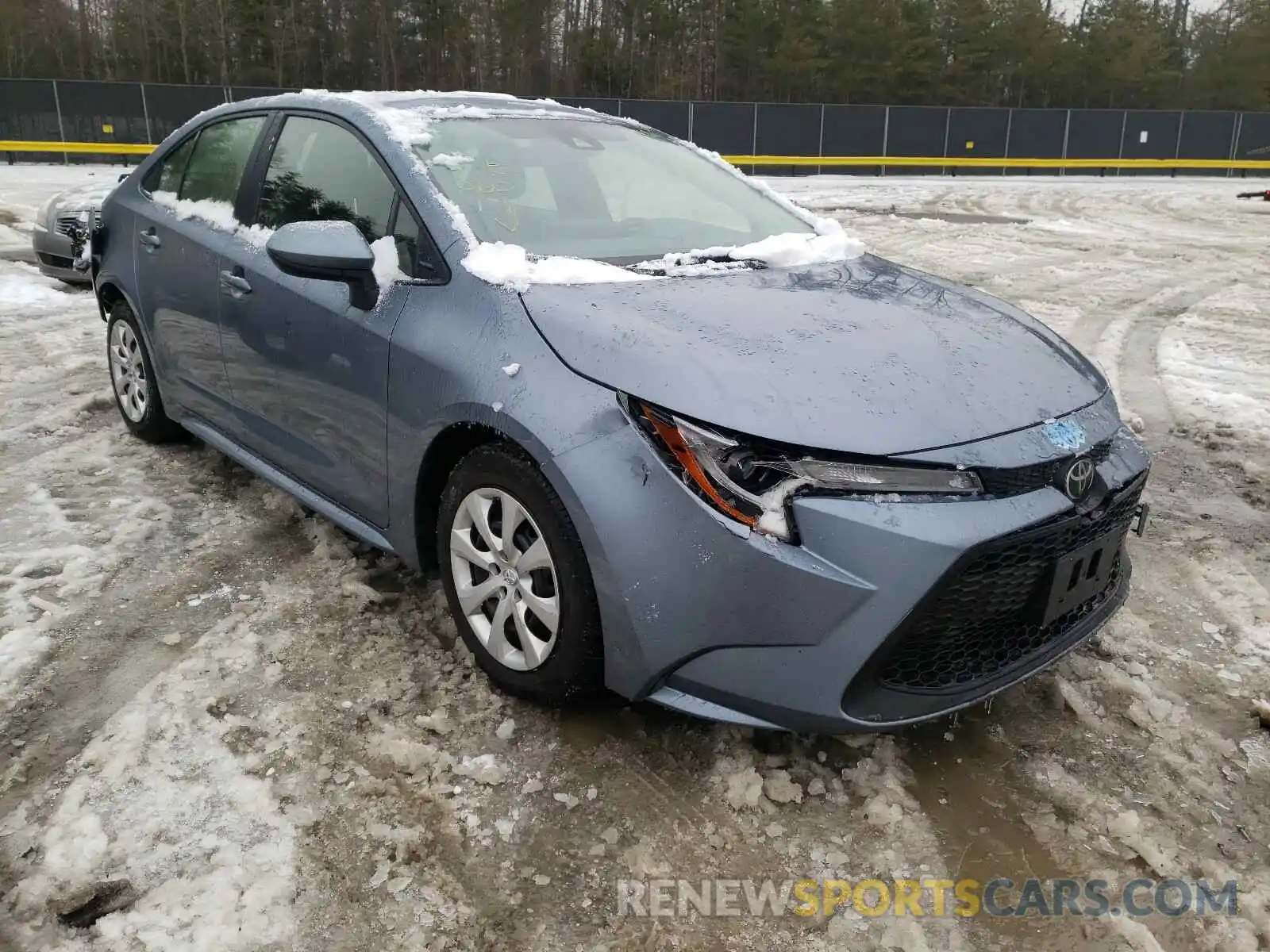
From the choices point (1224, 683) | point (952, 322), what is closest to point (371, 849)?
point (952, 322)

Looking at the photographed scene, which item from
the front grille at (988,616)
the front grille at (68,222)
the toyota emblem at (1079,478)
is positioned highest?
the front grille at (68,222)

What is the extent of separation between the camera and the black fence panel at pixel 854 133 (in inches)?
1121

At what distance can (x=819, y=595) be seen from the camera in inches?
81.7

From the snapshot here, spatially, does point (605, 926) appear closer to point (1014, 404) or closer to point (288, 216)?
point (1014, 404)

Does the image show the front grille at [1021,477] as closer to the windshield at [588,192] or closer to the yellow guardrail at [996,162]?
the windshield at [588,192]

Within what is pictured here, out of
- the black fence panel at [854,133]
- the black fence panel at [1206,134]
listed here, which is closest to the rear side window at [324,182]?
the black fence panel at [854,133]

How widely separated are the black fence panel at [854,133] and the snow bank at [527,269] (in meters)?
27.7

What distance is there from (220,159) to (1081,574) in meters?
3.52

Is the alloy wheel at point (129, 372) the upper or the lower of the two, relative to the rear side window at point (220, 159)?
lower

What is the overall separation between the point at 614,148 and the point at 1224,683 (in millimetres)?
2647

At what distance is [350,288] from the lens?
292cm

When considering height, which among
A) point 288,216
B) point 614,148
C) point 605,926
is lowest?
point 605,926

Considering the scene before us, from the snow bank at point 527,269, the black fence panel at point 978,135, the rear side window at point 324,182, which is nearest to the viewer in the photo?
the snow bank at point 527,269

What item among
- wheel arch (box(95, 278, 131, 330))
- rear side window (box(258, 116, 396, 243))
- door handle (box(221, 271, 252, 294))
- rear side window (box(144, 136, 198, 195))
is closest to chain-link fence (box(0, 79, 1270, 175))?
wheel arch (box(95, 278, 131, 330))
